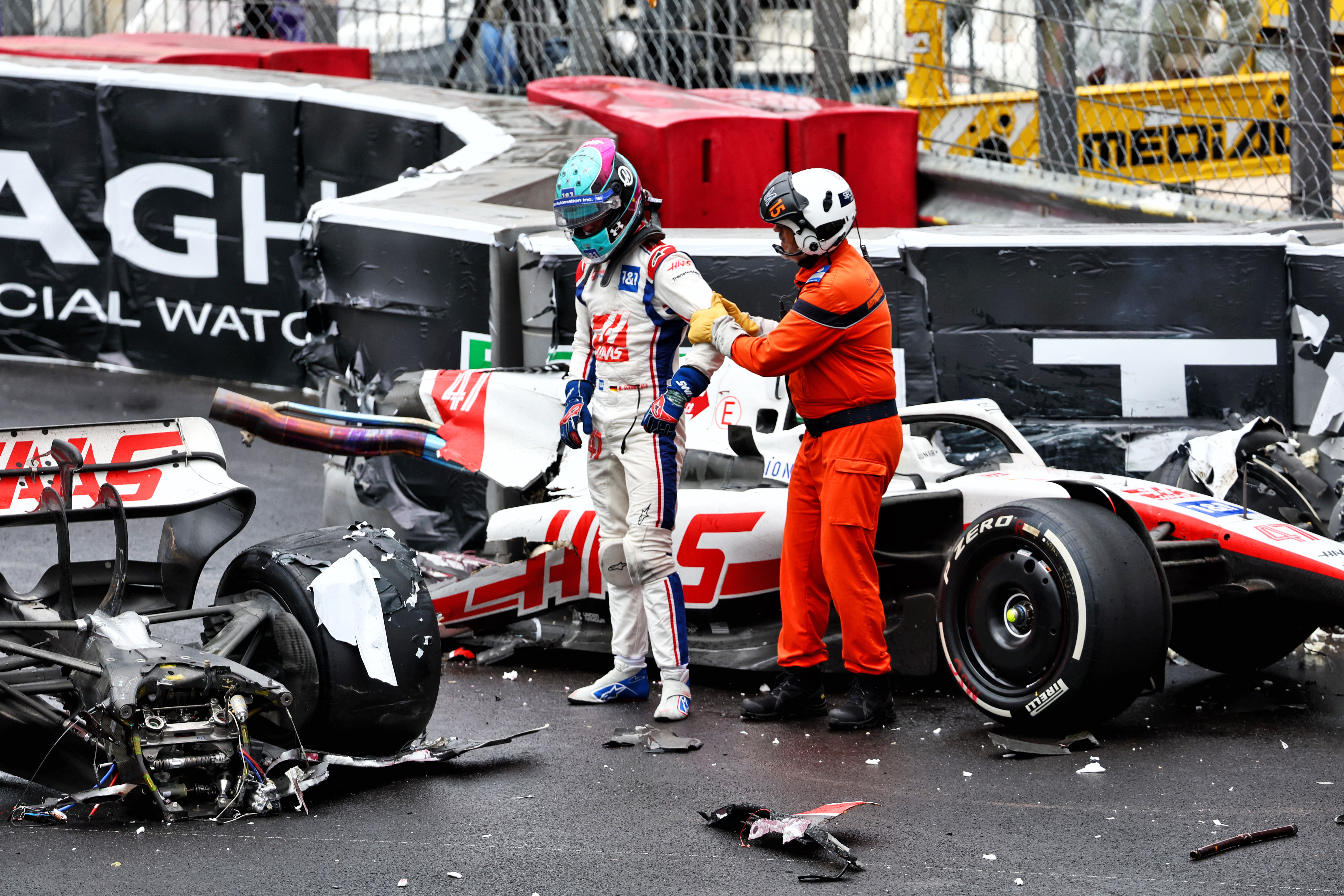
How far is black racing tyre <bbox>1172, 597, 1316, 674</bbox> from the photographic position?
6.17 meters

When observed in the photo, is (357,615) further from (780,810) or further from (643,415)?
(643,415)

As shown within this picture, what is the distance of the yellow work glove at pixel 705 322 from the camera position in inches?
233

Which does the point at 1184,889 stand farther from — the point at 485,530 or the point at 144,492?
the point at 485,530

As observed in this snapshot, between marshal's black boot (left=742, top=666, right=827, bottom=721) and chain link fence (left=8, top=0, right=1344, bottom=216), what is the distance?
4405 millimetres

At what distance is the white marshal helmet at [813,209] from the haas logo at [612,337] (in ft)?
2.30

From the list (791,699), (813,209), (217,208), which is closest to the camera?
(813,209)

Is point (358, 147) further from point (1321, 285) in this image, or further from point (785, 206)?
point (1321, 285)

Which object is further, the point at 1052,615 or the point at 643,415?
the point at 643,415

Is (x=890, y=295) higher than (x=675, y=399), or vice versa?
(x=890, y=295)

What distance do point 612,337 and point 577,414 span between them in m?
0.33

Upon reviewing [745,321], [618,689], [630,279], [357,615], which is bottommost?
[618,689]

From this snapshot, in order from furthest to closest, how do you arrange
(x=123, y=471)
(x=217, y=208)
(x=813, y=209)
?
(x=217, y=208) → (x=813, y=209) → (x=123, y=471)

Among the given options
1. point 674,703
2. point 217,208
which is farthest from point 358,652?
point 217,208

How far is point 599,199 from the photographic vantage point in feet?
19.9
